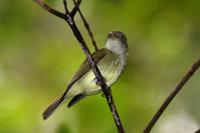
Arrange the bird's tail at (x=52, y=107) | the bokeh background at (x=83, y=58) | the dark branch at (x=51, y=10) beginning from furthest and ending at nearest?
the bokeh background at (x=83, y=58), the bird's tail at (x=52, y=107), the dark branch at (x=51, y=10)

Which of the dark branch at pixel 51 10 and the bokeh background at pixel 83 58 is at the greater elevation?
the dark branch at pixel 51 10

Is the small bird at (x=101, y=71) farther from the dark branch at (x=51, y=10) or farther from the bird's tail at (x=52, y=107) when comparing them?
the dark branch at (x=51, y=10)

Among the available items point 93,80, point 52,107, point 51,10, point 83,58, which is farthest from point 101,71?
point 51,10

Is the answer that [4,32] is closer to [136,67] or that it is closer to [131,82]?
[131,82]

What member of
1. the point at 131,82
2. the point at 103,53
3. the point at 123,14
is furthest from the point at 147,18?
the point at 103,53

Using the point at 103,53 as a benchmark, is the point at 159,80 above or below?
below

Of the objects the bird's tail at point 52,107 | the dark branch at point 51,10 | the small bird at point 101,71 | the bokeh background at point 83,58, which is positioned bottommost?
the bokeh background at point 83,58

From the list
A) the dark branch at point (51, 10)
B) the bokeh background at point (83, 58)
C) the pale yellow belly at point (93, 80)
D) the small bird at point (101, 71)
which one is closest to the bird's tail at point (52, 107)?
the small bird at point (101, 71)
